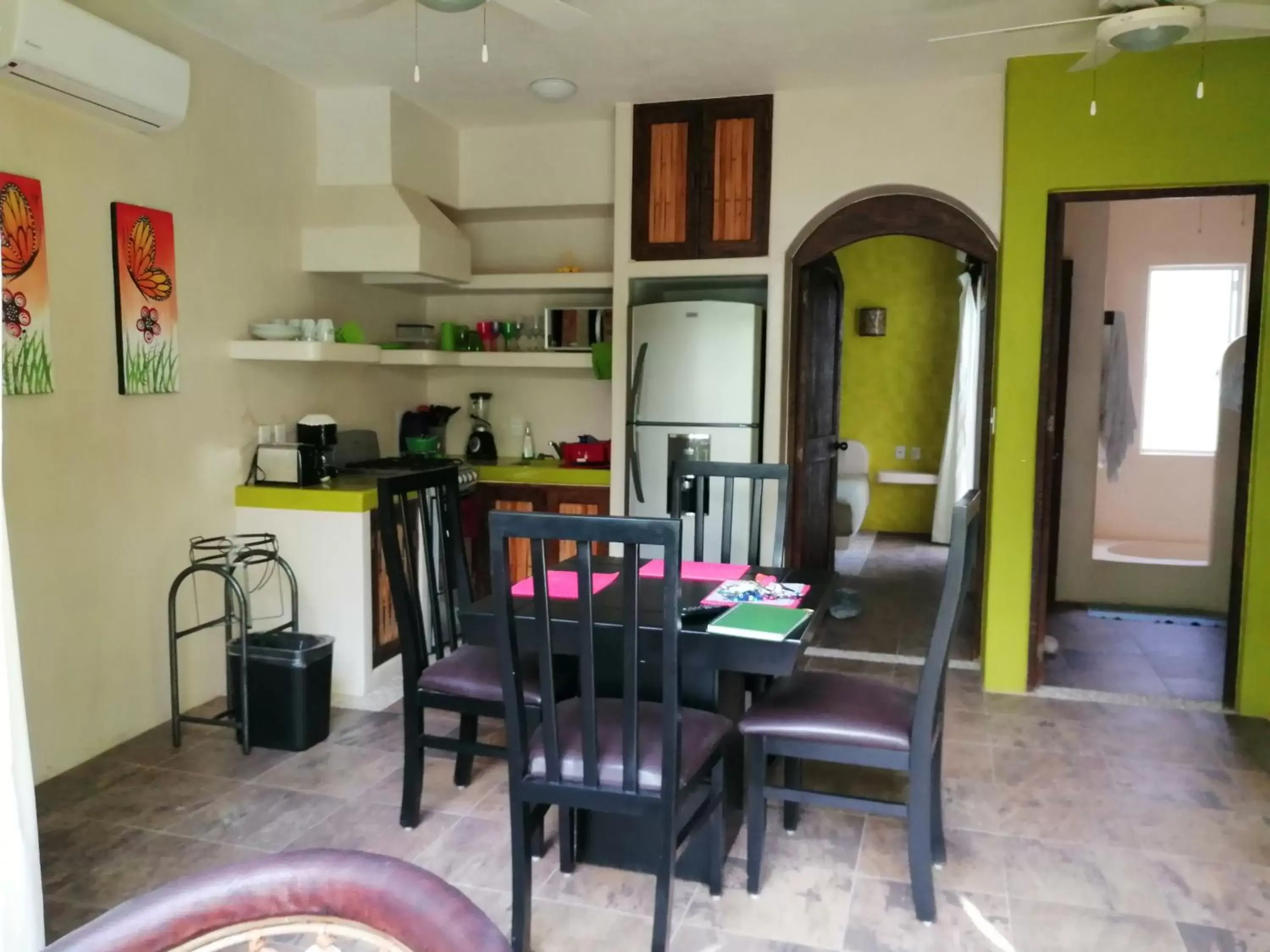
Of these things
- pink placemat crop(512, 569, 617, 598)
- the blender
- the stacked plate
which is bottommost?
pink placemat crop(512, 569, 617, 598)

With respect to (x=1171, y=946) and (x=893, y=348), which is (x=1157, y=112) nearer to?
(x=1171, y=946)

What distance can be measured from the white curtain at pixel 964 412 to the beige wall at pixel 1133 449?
904mm

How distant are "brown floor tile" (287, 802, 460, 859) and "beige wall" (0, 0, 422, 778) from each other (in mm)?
1016

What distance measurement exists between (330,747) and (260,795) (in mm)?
406

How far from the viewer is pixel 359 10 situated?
3064 millimetres

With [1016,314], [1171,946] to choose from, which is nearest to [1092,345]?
[1016,314]

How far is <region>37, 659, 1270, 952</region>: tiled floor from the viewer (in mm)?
2225

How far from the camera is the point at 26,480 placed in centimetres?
288

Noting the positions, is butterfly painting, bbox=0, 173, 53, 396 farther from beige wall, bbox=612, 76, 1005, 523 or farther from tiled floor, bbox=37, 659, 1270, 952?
beige wall, bbox=612, 76, 1005, 523

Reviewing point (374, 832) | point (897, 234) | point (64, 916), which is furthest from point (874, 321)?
point (64, 916)

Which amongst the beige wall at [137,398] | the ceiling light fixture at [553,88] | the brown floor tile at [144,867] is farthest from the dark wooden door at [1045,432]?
the beige wall at [137,398]

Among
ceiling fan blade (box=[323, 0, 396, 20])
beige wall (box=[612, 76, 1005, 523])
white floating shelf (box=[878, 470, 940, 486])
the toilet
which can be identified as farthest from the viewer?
white floating shelf (box=[878, 470, 940, 486])

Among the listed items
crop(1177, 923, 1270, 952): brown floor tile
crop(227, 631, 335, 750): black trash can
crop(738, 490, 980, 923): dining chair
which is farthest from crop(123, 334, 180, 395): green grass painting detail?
crop(1177, 923, 1270, 952): brown floor tile

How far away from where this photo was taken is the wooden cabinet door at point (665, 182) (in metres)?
4.32
